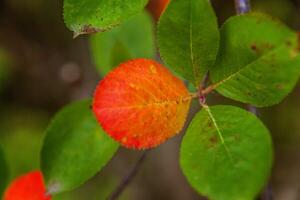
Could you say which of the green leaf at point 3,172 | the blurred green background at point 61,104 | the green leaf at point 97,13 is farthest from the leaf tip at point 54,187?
the blurred green background at point 61,104

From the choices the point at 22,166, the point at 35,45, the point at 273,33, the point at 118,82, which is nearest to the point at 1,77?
the point at 35,45

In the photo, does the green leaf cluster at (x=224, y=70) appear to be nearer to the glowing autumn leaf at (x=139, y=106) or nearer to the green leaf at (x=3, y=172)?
the glowing autumn leaf at (x=139, y=106)

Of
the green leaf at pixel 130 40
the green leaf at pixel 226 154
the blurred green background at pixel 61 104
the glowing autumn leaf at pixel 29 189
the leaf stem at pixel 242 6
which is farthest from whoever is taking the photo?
the blurred green background at pixel 61 104

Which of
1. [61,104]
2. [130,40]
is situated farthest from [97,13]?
[61,104]

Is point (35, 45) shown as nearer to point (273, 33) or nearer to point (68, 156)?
point (68, 156)

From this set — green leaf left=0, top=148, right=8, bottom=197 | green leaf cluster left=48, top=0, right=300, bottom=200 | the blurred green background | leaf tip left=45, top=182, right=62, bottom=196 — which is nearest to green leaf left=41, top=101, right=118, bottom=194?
leaf tip left=45, top=182, right=62, bottom=196

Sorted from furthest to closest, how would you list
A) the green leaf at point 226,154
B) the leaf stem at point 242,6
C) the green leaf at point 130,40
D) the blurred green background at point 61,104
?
the blurred green background at point 61,104, the green leaf at point 130,40, the leaf stem at point 242,6, the green leaf at point 226,154

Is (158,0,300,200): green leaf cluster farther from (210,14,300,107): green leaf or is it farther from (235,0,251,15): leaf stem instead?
(235,0,251,15): leaf stem
